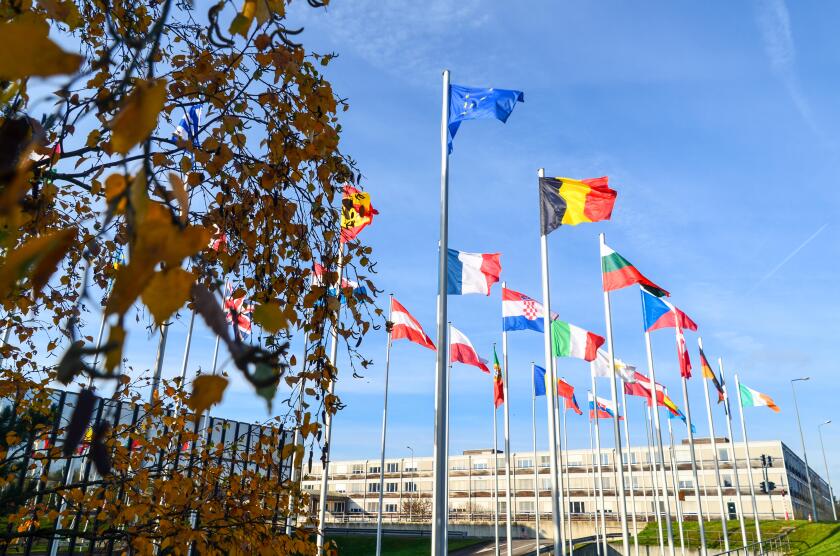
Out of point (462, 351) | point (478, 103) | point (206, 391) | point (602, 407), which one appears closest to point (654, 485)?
point (602, 407)

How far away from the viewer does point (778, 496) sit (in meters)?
63.0

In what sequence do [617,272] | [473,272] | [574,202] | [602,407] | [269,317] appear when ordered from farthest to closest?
[602,407], [617,272], [473,272], [574,202], [269,317]

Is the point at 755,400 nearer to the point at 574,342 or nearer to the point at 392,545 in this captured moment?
the point at 574,342

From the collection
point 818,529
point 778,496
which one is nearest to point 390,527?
point 818,529

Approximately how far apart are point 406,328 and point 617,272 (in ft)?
21.3

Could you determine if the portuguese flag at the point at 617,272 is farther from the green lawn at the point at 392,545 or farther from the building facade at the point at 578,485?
the building facade at the point at 578,485

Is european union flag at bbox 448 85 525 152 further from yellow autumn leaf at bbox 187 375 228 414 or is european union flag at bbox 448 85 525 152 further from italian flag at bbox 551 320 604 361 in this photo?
yellow autumn leaf at bbox 187 375 228 414

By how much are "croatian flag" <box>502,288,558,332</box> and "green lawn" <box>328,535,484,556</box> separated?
28.3 meters

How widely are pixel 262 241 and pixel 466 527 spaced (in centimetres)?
Result: 5641

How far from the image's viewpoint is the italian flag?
18.0m

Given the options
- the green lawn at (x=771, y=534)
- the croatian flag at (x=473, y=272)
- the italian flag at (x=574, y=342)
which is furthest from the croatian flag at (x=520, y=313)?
the green lawn at (x=771, y=534)

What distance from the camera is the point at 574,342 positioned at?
18.3 m

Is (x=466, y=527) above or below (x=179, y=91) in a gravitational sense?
below

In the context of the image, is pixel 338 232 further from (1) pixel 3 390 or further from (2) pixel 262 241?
(1) pixel 3 390
